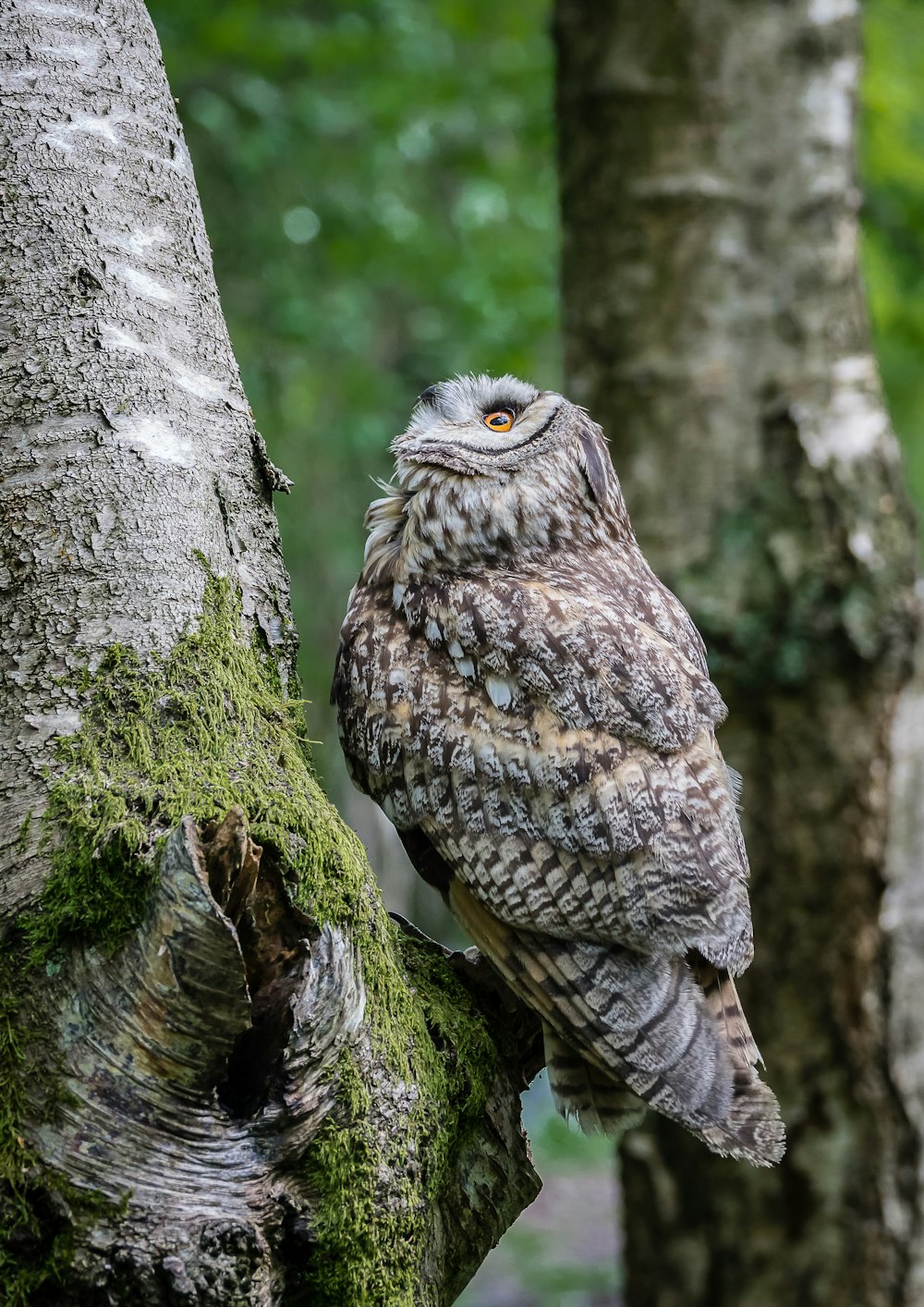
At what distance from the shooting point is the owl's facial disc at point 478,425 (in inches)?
118

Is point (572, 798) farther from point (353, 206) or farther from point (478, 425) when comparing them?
point (353, 206)

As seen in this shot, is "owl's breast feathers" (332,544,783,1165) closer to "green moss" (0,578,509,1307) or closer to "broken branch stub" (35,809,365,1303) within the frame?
"green moss" (0,578,509,1307)

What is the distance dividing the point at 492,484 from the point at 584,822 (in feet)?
2.94

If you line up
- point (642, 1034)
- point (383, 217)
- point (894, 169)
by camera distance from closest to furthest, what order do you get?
point (642, 1034) → point (894, 169) → point (383, 217)

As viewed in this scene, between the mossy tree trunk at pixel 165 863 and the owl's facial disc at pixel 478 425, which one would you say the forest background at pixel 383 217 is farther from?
the mossy tree trunk at pixel 165 863

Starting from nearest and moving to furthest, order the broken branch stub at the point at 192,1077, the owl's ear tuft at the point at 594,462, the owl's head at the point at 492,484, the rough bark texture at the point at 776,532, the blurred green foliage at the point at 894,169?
the broken branch stub at the point at 192,1077 → the owl's head at the point at 492,484 → the owl's ear tuft at the point at 594,462 → the rough bark texture at the point at 776,532 → the blurred green foliage at the point at 894,169

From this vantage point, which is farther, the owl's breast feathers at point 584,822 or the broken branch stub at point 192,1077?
the owl's breast feathers at point 584,822

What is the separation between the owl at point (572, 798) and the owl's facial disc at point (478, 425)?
12cm

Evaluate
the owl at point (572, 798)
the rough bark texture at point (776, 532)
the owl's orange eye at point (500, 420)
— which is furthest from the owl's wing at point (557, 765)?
the rough bark texture at point (776, 532)

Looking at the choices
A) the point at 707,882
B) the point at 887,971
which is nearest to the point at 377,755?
the point at 707,882

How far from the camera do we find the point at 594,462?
3.04 meters

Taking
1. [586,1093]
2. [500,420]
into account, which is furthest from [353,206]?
[586,1093]

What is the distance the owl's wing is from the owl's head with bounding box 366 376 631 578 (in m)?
0.22

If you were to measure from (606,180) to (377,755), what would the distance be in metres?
2.94
